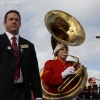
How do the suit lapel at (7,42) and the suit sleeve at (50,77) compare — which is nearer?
the suit lapel at (7,42)

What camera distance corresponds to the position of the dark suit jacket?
316 cm

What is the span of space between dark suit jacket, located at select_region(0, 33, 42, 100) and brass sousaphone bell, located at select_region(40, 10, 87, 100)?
2315 mm

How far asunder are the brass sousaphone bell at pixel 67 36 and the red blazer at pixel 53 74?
4.1 inches

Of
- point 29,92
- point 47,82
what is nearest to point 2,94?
point 29,92

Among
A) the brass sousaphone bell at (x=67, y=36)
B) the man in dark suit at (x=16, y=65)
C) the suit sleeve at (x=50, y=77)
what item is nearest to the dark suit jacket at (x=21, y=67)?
the man in dark suit at (x=16, y=65)

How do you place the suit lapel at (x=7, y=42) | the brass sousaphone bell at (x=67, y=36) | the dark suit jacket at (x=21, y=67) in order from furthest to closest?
the brass sousaphone bell at (x=67, y=36)
the suit lapel at (x=7, y=42)
the dark suit jacket at (x=21, y=67)

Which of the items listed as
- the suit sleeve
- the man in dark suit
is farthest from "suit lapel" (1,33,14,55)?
the suit sleeve

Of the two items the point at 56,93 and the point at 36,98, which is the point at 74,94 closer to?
the point at 56,93

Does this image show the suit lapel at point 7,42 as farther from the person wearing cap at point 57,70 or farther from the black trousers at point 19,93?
the person wearing cap at point 57,70

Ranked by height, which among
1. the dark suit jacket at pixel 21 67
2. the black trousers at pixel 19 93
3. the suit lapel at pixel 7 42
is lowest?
the black trousers at pixel 19 93

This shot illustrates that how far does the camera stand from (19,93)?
126 inches

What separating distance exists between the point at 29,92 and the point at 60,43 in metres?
2.82

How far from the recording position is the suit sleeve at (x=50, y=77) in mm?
5504

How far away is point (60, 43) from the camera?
6031 mm
